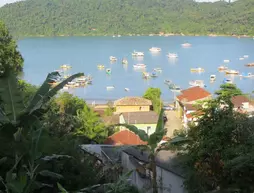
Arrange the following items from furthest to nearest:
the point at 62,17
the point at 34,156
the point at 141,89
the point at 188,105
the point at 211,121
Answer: the point at 62,17 → the point at 141,89 → the point at 188,105 → the point at 211,121 → the point at 34,156

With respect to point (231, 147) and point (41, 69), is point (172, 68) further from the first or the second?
point (231, 147)

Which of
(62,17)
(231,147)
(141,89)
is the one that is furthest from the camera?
(62,17)

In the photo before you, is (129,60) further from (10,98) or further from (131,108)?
(10,98)

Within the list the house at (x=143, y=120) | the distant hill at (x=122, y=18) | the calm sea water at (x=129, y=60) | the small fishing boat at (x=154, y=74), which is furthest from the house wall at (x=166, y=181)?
the distant hill at (x=122, y=18)

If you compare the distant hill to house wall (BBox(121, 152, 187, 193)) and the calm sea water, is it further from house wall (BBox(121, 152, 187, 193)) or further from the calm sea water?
house wall (BBox(121, 152, 187, 193))

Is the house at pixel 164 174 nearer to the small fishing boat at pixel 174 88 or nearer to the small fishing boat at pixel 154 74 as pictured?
the small fishing boat at pixel 174 88

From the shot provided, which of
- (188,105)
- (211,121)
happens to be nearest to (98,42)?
(188,105)
